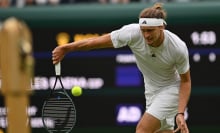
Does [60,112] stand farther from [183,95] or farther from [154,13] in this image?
[154,13]

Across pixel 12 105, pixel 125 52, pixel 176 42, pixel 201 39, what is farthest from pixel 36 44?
pixel 12 105

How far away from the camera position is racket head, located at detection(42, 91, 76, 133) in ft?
23.8

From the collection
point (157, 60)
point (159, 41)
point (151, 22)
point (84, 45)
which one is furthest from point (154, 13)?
point (84, 45)

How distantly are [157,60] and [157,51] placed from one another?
84mm

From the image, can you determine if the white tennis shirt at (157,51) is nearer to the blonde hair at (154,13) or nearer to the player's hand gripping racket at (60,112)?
the blonde hair at (154,13)

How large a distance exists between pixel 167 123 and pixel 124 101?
1779mm

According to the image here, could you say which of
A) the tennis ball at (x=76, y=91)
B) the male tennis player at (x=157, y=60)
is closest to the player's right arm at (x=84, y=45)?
the male tennis player at (x=157, y=60)

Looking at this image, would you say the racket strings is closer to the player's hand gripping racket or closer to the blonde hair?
the player's hand gripping racket

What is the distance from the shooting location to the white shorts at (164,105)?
7180 mm

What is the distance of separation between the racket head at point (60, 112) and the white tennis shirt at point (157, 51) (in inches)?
27.7

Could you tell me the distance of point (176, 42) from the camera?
7.00 meters

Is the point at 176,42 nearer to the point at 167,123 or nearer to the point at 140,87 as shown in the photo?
the point at 167,123

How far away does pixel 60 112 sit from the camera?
7328 millimetres

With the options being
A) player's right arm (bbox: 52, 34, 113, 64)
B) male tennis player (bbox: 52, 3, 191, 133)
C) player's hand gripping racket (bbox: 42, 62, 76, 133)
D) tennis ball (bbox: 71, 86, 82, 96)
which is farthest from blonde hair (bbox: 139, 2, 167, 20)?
tennis ball (bbox: 71, 86, 82, 96)
